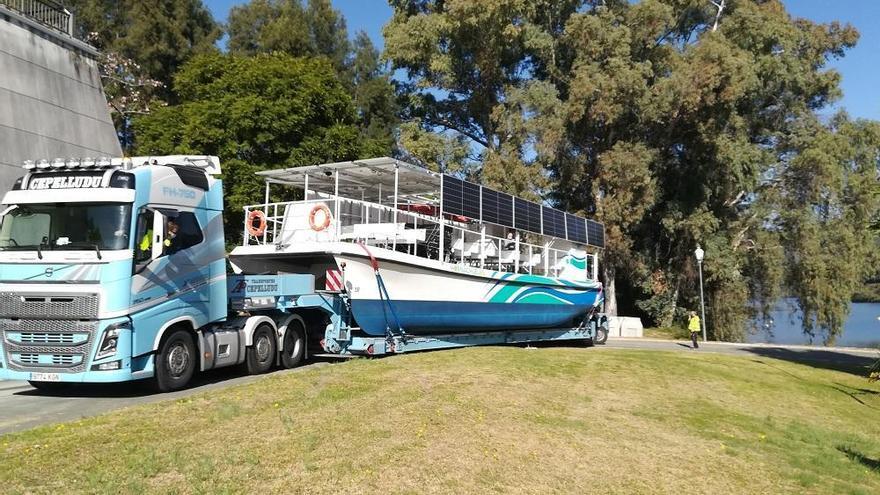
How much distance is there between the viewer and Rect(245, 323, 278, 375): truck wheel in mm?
12766

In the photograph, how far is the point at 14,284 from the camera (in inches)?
396

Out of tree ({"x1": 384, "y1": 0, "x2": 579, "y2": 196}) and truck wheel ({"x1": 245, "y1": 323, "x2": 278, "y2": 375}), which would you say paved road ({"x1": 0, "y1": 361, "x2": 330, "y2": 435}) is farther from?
tree ({"x1": 384, "y1": 0, "x2": 579, "y2": 196})

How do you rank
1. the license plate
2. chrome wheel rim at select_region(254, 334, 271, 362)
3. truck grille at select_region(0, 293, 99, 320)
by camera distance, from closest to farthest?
truck grille at select_region(0, 293, 99, 320), the license plate, chrome wheel rim at select_region(254, 334, 271, 362)

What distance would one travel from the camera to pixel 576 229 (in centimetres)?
2238

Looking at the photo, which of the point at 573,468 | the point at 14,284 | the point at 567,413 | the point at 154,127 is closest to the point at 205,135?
the point at 154,127

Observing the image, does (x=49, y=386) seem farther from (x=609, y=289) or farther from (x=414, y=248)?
(x=609, y=289)

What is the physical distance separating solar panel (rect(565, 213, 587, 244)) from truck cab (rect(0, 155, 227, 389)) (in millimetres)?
13478

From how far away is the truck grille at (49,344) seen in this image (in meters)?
9.88

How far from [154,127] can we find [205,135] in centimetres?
388

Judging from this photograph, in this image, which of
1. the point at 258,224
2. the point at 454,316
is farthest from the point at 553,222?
the point at 258,224

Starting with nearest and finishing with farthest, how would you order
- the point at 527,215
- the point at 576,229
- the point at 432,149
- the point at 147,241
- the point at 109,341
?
1. the point at 109,341
2. the point at 147,241
3. the point at 527,215
4. the point at 576,229
5. the point at 432,149

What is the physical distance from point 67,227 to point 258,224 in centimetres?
568

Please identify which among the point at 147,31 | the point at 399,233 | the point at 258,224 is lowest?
the point at 399,233

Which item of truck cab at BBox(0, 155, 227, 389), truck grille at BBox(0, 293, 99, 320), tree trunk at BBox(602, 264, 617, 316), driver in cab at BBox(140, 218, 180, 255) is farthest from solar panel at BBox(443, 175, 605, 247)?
tree trunk at BBox(602, 264, 617, 316)
